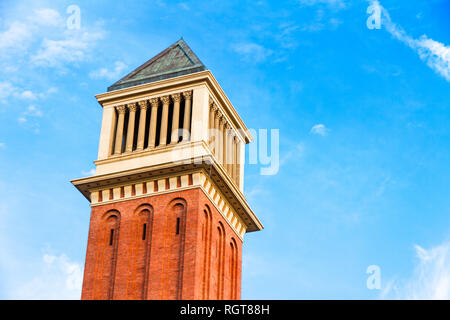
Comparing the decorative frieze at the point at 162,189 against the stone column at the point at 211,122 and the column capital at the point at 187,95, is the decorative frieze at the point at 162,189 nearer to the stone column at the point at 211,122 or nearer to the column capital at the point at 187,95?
the stone column at the point at 211,122

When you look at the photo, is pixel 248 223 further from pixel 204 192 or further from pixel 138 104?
pixel 138 104

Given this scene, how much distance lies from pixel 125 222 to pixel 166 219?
2.40 meters

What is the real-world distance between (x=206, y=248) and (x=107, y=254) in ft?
17.4

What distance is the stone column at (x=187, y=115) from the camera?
49.2 meters

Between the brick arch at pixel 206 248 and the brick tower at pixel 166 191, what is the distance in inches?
2.1

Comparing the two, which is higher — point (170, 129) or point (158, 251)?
point (170, 129)

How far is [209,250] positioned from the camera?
1843 inches

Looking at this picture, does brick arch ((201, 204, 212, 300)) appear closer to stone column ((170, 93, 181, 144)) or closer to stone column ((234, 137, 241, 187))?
stone column ((170, 93, 181, 144))

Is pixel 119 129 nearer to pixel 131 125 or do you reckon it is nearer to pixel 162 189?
pixel 131 125

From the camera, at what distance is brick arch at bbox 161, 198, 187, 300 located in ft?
146

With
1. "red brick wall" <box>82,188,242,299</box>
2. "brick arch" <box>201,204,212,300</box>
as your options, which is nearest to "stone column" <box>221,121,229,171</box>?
"red brick wall" <box>82,188,242,299</box>

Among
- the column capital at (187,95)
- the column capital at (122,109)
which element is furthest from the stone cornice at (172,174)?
the column capital at (122,109)

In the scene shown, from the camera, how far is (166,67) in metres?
53.1

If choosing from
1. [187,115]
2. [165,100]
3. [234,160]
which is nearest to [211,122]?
[187,115]
